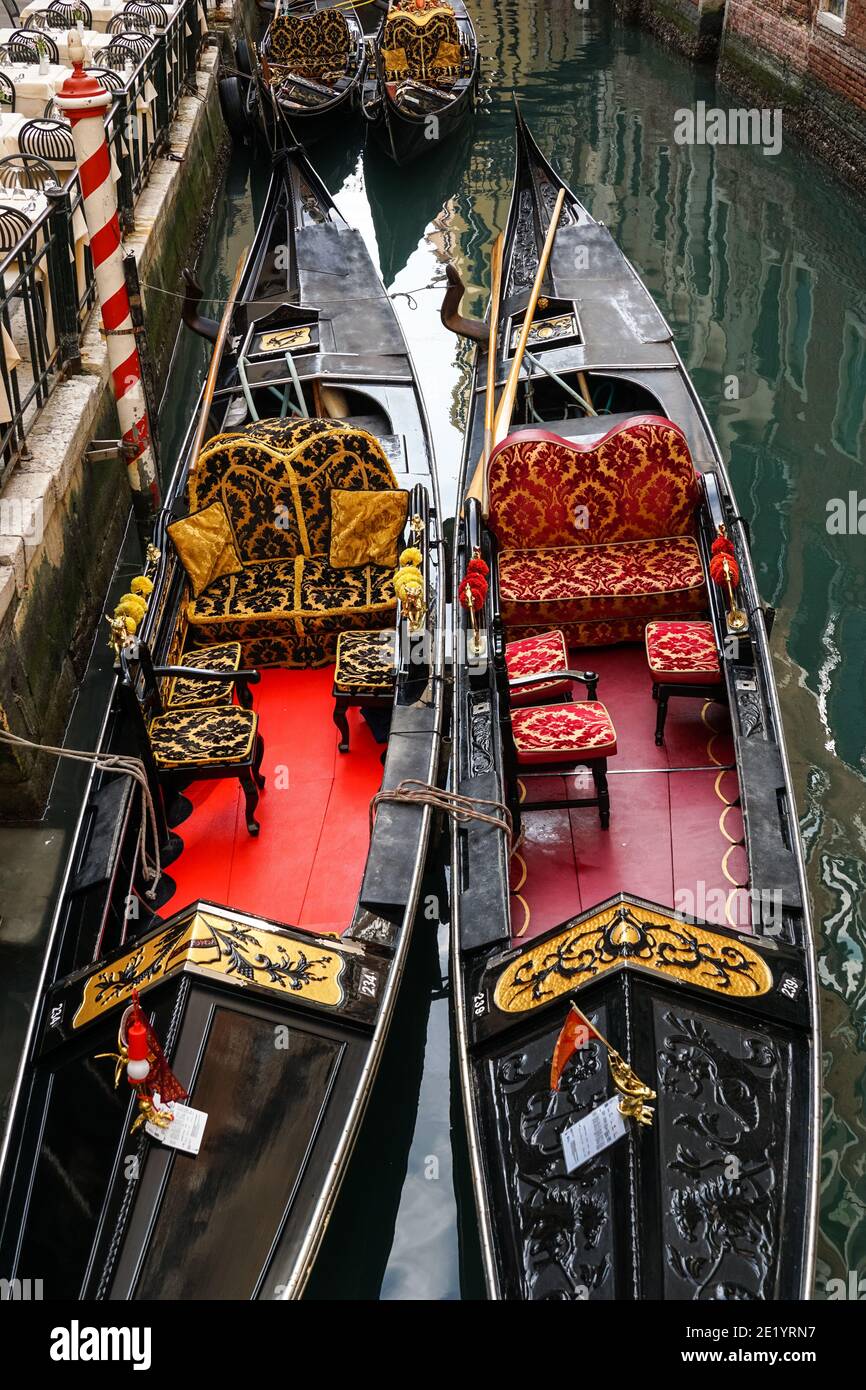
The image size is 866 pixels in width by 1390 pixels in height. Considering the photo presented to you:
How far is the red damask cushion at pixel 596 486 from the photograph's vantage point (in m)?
3.85

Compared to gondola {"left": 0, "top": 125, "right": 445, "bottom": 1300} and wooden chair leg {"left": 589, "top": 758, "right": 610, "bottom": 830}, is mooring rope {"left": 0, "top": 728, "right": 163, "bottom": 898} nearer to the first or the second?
gondola {"left": 0, "top": 125, "right": 445, "bottom": 1300}

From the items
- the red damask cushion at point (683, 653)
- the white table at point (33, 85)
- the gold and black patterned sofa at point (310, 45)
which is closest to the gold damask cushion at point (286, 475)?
the red damask cushion at point (683, 653)

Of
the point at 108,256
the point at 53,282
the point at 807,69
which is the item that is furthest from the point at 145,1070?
the point at 807,69

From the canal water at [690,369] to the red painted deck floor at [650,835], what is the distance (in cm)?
42

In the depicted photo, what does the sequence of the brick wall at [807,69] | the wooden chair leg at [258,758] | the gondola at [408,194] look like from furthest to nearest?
the gondola at [408,194], the brick wall at [807,69], the wooden chair leg at [258,758]

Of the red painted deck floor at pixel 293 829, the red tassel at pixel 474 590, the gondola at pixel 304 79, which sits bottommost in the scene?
the red painted deck floor at pixel 293 829

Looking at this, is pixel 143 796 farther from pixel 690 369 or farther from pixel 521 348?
pixel 690 369

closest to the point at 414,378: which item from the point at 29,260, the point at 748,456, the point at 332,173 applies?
the point at 29,260

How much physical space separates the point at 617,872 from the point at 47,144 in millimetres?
4419

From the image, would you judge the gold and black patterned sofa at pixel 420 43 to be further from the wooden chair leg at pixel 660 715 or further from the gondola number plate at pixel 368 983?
the gondola number plate at pixel 368 983

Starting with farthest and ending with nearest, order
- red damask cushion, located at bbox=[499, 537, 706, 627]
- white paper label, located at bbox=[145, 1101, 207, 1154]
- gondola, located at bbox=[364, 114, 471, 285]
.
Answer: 1. gondola, located at bbox=[364, 114, 471, 285]
2. red damask cushion, located at bbox=[499, 537, 706, 627]
3. white paper label, located at bbox=[145, 1101, 207, 1154]

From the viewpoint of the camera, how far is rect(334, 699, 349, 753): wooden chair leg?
347cm

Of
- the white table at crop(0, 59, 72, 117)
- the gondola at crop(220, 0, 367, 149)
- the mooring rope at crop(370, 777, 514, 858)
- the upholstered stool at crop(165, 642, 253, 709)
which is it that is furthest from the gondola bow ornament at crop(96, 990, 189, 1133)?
the gondola at crop(220, 0, 367, 149)

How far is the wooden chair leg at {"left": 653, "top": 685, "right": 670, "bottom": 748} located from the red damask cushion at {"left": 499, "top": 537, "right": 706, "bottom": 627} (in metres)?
0.38
